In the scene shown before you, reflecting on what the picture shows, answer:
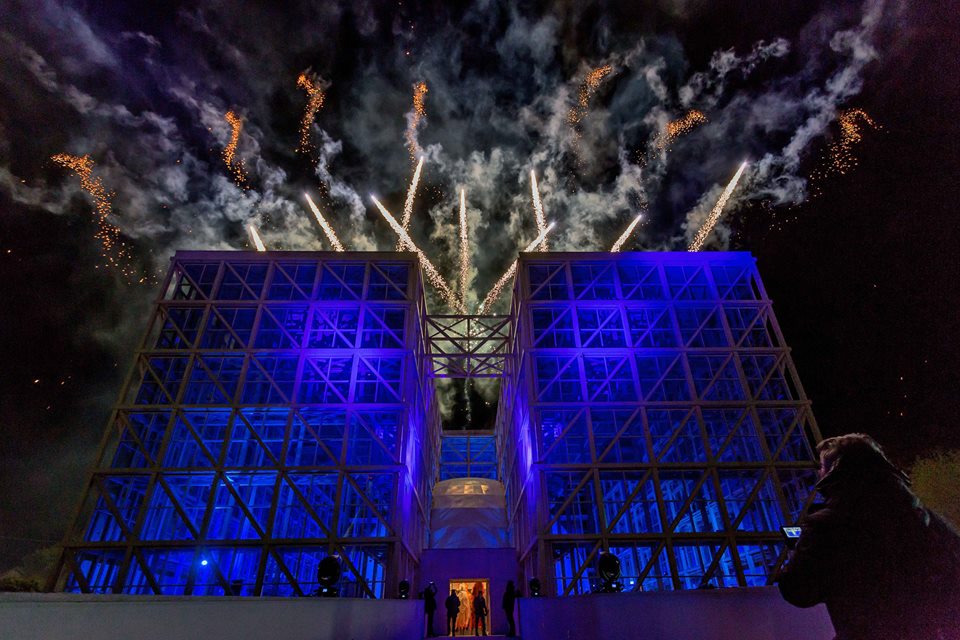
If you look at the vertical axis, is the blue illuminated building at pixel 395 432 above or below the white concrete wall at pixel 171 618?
above

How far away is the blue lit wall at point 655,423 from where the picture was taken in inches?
755

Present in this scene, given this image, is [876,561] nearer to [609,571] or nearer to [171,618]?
[171,618]

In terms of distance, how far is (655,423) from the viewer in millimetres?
22094

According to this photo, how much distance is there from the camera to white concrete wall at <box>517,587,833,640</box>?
4.43m

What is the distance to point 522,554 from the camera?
24.6m

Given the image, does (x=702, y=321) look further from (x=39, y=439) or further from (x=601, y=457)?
(x=39, y=439)

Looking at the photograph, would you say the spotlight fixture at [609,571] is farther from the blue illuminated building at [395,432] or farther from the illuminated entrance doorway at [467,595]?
the illuminated entrance doorway at [467,595]

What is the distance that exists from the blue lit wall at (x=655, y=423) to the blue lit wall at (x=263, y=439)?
6232 mm

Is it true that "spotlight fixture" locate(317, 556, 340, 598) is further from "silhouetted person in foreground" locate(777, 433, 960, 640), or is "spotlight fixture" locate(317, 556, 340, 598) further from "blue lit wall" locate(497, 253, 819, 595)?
"blue lit wall" locate(497, 253, 819, 595)

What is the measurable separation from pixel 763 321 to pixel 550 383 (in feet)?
37.3

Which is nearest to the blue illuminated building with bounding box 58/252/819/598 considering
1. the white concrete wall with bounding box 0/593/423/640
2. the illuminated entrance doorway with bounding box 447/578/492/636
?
the illuminated entrance doorway with bounding box 447/578/492/636

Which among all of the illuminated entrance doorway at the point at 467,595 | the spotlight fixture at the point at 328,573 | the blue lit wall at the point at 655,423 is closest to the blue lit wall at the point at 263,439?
the illuminated entrance doorway at the point at 467,595

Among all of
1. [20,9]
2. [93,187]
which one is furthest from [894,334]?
[93,187]

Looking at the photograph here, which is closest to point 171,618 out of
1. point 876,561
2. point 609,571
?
point 876,561
